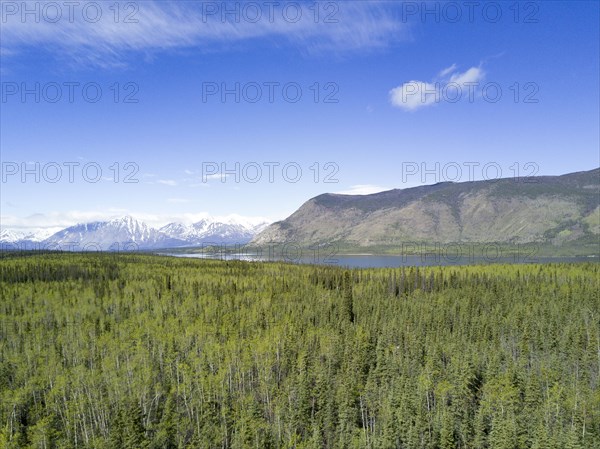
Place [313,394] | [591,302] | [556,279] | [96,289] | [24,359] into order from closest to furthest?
[313,394] < [24,359] < [591,302] < [96,289] < [556,279]

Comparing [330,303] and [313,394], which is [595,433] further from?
[330,303]

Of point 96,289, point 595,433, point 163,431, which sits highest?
point 96,289

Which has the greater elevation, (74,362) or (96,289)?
(96,289)

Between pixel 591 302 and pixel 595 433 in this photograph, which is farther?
pixel 591 302

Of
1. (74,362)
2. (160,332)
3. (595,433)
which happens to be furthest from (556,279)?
(74,362)

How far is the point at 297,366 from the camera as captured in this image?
3642 inches

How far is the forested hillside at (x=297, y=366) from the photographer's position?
63781 mm

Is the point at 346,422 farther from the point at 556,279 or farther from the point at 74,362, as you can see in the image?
the point at 556,279

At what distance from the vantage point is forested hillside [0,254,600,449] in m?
63.8

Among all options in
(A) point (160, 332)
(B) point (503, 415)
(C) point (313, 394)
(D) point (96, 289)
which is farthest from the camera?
(D) point (96, 289)

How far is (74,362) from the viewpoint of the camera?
91125 millimetres

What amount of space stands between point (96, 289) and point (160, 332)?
63.4 meters

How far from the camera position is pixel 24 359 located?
90375 mm

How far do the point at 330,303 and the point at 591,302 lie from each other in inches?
3730
